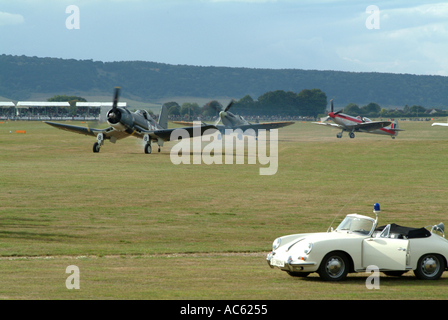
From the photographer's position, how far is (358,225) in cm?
1144

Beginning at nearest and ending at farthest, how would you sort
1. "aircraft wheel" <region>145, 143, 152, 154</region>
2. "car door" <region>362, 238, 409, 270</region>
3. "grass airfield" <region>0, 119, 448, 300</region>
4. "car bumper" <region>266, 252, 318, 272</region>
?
1. "grass airfield" <region>0, 119, 448, 300</region>
2. "car bumper" <region>266, 252, 318, 272</region>
3. "car door" <region>362, 238, 409, 270</region>
4. "aircraft wheel" <region>145, 143, 152, 154</region>

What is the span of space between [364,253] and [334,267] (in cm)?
69

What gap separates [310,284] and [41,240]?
9.16 meters

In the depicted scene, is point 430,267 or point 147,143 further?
point 147,143

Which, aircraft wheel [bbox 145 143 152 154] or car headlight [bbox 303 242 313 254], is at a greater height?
aircraft wheel [bbox 145 143 152 154]

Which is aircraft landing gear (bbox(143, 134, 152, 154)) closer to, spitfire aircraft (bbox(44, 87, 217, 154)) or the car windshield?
spitfire aircraft (bbox(44, 87, 217, 154))

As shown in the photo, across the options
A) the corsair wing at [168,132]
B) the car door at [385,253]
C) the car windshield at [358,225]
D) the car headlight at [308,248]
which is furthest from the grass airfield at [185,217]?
the corsair wing at [168,132]

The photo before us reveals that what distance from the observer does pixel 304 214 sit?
22328 millimetres

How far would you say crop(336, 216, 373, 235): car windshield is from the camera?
11.3 metres

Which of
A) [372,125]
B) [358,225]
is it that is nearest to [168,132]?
[372,125]

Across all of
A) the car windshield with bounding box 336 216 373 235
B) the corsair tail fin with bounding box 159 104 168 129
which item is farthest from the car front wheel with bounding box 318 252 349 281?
the corsair tail fin with bounding box 159 104 168 129

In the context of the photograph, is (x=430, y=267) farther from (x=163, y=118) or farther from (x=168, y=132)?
(x=163, y=118)
